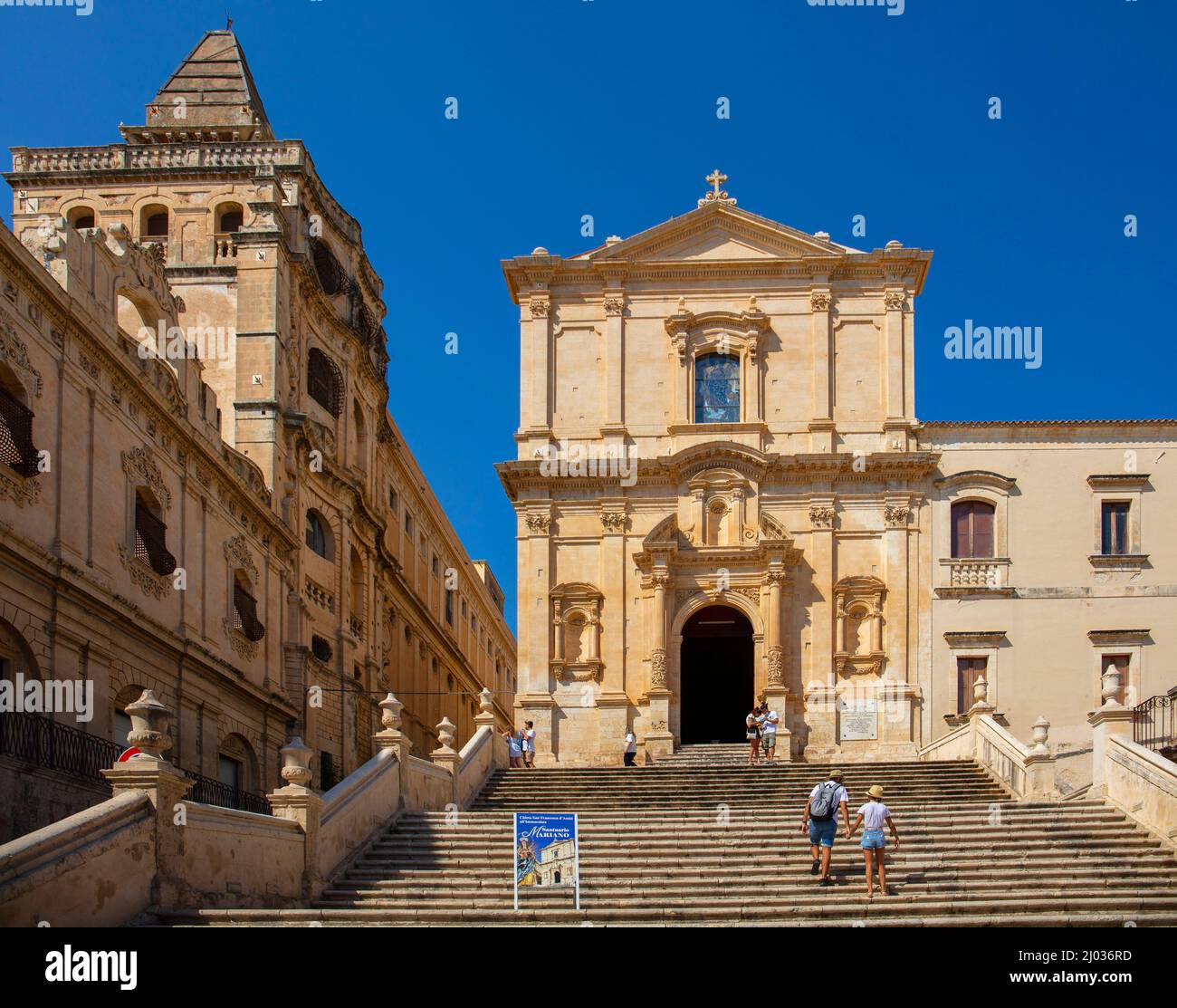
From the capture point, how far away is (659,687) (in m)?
37.0

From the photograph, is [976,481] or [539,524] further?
[539,524]

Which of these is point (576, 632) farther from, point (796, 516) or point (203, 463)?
point (203, 463)

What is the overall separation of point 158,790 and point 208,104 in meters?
32.0

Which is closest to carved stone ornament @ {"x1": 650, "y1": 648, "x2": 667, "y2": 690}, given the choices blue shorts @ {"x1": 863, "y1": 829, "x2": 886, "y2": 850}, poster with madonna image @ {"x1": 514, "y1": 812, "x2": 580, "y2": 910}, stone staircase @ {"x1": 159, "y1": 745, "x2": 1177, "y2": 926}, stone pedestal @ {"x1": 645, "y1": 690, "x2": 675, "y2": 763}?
stone pedestal @ {"x1": 645, "y1": 690, "x2": 675, "y2": 763}

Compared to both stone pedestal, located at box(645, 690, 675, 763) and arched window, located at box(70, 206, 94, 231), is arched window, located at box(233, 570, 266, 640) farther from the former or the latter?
arched window, located at box(70, 206, 94, 231)

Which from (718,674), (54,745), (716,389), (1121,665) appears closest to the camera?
(54,745)

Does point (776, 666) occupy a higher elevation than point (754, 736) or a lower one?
higher

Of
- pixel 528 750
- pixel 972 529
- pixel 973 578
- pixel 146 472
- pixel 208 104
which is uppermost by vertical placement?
pixel 208 104

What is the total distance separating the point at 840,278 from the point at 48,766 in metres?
23.1

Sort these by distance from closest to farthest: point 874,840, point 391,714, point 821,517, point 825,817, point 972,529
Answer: point 874,840 → point 825,817 → point 391,714 → point 972,529 → point 821,517

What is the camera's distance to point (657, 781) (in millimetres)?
30359

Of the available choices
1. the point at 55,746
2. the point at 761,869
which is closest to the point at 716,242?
the point at 761,869

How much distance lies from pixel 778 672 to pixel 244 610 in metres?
11.7
